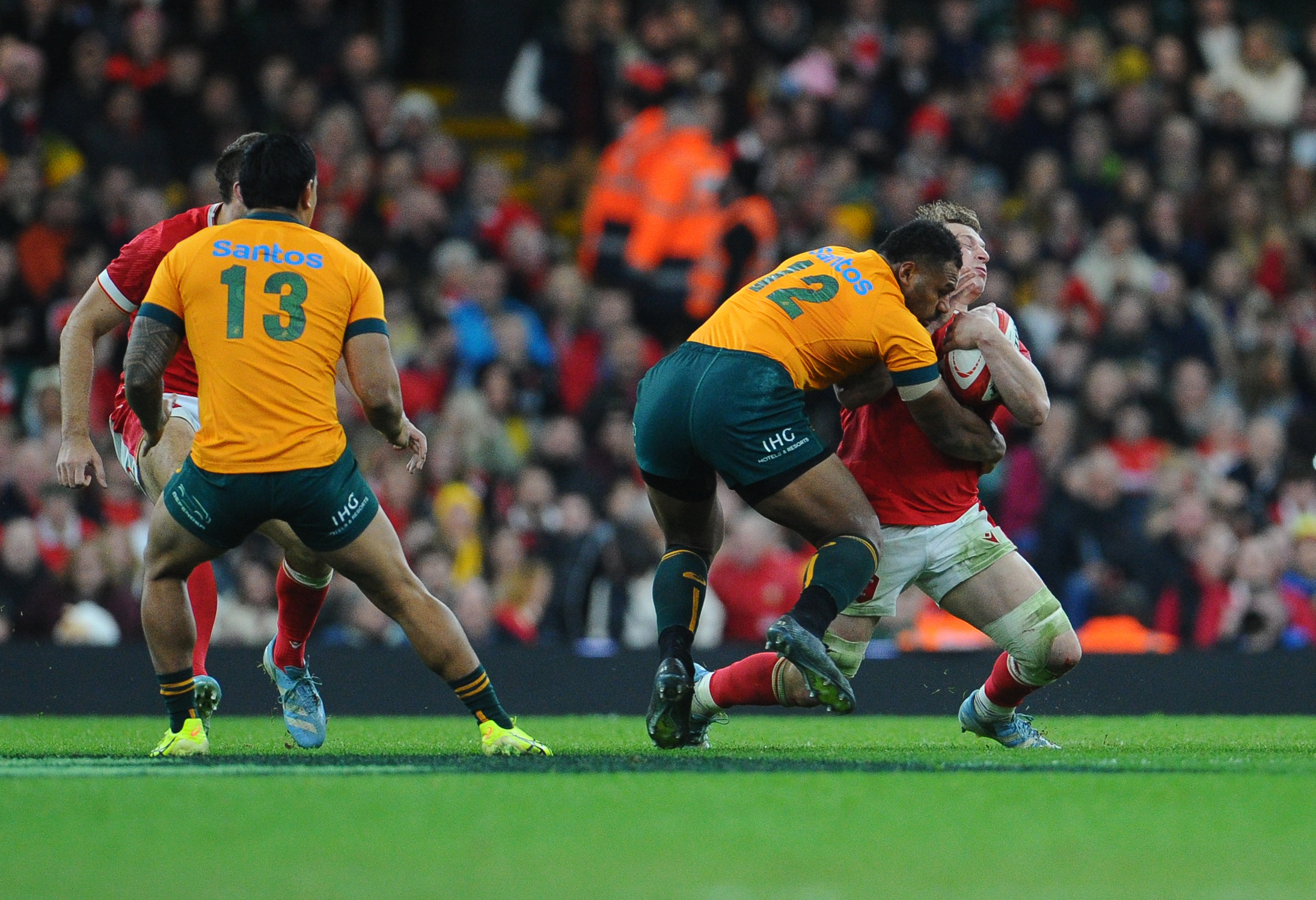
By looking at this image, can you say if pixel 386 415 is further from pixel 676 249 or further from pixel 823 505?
pixel 676 249

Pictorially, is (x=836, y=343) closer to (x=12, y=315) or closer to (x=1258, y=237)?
(x=12, y=315)

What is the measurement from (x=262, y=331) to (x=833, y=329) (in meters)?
1.82

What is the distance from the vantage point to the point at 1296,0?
662 inches

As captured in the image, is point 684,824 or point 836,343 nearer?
point 684,824

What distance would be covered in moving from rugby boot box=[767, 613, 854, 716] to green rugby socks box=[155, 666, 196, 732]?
1927mm

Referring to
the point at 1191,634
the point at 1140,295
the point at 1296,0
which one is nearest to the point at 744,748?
the point at 1191,634

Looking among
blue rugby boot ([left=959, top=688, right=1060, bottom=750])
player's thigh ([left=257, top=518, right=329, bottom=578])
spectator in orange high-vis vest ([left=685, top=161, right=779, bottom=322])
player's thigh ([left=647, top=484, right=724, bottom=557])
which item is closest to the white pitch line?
player's thigh ([left=257, top=518, right=329, bottom=578])

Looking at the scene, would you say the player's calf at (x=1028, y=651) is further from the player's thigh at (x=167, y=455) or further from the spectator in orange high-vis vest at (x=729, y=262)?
the spectator in orange high-vis vest at (x=729, y=262)

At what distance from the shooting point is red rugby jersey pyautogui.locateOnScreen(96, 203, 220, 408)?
616 cm

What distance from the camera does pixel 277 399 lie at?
5.46 metres

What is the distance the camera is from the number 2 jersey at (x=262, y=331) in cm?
545

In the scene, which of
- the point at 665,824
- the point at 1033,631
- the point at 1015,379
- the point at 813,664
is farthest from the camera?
the point at 1033,631

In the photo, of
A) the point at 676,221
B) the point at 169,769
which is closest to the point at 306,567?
the point at 169,769

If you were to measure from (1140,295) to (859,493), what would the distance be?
7430mm
